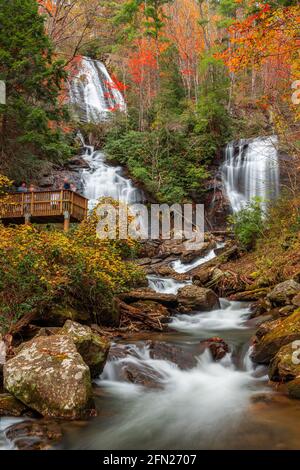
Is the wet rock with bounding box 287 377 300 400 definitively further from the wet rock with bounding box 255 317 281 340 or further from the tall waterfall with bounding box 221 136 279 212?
the tall waterfall with bounding box 221 136 279 212

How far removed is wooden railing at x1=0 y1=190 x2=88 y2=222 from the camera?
1538 cm

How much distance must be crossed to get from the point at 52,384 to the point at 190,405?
2.13 metres

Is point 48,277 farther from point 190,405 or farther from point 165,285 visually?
point 165,285

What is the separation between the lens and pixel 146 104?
1189 inches

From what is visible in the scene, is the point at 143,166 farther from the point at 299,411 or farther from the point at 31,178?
the point at 299,411

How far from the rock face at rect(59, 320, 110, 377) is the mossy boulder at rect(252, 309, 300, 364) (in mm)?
2707

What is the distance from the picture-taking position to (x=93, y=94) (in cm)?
3412

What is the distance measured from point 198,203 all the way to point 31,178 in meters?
10.3

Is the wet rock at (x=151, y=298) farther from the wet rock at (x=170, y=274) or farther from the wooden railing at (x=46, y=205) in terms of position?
the wooden railing at (x=46, y=205)

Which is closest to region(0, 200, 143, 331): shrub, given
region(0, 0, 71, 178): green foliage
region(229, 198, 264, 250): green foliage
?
region(0, 0, 71, 178): green foliage

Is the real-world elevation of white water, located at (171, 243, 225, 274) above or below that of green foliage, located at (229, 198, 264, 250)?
→ below

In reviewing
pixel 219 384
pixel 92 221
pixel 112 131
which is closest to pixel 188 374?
pixel 219 384

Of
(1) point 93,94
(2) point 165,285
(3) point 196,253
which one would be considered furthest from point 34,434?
(1) point 93,94

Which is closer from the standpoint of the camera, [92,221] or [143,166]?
[92,221]
